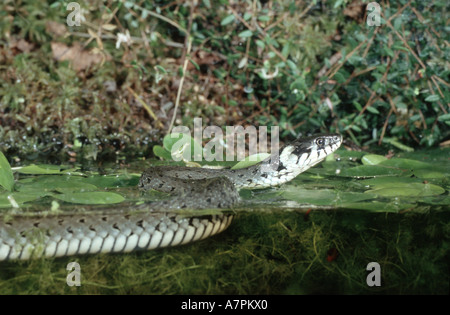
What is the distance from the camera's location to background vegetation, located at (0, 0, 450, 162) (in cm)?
650

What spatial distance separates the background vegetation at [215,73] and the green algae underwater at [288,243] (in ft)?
5.97

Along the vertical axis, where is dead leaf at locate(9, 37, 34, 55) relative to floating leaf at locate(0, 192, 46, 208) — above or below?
above

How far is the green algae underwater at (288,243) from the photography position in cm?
333

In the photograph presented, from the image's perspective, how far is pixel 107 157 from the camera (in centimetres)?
589

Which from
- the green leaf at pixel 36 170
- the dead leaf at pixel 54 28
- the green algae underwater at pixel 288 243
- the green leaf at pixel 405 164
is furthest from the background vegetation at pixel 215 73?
the green algae underwater at pixel 288 243

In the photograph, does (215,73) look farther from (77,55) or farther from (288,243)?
(288,243)

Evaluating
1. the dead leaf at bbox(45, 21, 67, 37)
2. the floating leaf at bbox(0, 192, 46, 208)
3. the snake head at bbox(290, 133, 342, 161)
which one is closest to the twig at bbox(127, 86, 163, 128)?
the dead leaf at bbox(45, 21, 67, 37)

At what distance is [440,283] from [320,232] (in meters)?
0.92

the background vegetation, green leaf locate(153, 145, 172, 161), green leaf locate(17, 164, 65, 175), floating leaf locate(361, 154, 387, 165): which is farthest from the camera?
the background vegetation

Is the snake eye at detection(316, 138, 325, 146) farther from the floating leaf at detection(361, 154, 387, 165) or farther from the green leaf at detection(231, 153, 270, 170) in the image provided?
the green leaf at detection(231, 153, 270, 170)

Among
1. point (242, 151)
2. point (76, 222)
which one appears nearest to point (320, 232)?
point (76, 222)

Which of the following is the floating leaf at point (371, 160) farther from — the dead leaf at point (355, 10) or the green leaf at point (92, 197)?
the dead leaf at point (355, 10)

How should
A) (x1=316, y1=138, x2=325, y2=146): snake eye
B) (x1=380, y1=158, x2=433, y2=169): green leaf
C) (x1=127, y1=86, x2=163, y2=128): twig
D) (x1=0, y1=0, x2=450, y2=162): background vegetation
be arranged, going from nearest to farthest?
(x1=380, y1=158, x2=433, y2=169): green leaf < (x1=316, y1=138, x2=325, y2=146): snake eye < (x1=0, y1=0, x2=450, y2=162): background vegetation < (x1=127, y1=86, x2=163, y2=128): twig
